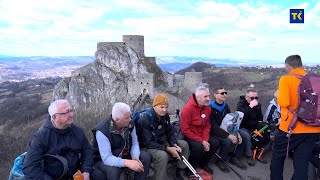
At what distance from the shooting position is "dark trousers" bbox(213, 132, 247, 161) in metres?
5.82

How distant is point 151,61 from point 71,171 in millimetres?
40319

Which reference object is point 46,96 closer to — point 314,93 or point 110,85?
point 110,85

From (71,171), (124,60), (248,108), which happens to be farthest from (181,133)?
(124,60)

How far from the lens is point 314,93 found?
4043 mm

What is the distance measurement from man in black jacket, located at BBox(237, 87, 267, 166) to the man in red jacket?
1025 millimetres

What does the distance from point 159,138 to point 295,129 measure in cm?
214

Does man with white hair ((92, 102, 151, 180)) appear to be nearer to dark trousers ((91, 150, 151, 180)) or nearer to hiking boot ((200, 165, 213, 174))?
dark trousers ((91, 150, 151, 180))

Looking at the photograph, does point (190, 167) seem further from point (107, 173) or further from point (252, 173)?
point (252, 173)

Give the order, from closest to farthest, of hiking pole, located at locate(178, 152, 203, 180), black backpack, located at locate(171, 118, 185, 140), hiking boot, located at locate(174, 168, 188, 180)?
hiking pole, located at locate(178, 152, 203, 180) < hiking boot, located at locate(174, 168, 188, 180) < black backpack, located at locate(171, 118, 185, 140)

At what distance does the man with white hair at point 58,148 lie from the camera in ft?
12.0

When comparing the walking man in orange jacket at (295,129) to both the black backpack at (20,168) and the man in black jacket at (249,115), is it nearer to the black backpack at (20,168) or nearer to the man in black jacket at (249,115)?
the man in black jacket at (249,115)

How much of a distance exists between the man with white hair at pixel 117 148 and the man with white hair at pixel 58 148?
8.6 inches

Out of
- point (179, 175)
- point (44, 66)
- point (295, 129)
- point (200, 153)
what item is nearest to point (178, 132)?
point (200, 153)

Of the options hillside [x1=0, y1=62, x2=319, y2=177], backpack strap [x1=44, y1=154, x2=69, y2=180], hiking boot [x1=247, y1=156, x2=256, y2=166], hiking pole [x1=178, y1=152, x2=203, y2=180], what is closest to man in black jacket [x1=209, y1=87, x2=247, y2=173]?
hiking boot [x1=247, y1=156, x2=256, y2=166]
